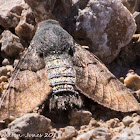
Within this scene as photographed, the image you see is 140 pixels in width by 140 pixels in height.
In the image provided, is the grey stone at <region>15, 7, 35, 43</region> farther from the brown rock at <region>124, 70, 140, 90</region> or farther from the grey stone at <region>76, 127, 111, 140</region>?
the grey stone at <region>76, 127, 111, 140</region>

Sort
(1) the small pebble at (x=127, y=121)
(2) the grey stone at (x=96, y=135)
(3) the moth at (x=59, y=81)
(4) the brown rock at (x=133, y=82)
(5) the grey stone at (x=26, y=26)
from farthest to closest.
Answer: (5) the grey stone at (x=26, y=26), (4) the brown rock at (x=133, y=82), (3) the moth at (x=59, y=81), (1) the small pebble at (x=127, y=121), (2) the grey stone at (x=96, y=135)

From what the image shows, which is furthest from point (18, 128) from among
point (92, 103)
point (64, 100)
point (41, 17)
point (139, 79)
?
point (41, 17)

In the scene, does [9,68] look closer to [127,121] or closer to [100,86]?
[100,86]

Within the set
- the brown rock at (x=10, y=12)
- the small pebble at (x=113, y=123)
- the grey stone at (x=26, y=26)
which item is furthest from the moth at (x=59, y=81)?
the brown rock at (x=10, y=12)

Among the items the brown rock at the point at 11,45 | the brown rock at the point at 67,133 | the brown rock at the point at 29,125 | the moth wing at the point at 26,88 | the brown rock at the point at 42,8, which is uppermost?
the brown rock at the point at 42,8

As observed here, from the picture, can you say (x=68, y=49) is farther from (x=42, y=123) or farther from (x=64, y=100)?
(x=42, y=123)

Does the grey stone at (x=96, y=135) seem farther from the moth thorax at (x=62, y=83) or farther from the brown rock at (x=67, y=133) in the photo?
the moth thorax at (x=62, y=83)
